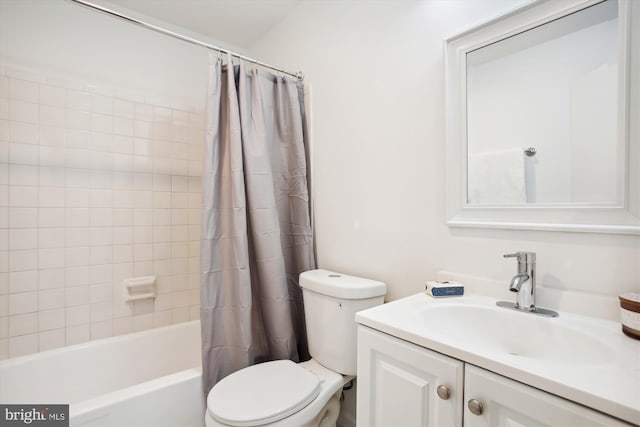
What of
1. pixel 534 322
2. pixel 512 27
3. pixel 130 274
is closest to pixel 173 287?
pixel 130 274

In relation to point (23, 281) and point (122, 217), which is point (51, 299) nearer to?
point (23, 281)

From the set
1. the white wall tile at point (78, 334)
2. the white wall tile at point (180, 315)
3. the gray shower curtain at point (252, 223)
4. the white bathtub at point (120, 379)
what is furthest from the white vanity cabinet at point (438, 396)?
the white wall tile at point (78, 334)

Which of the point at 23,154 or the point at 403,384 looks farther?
the point at 23,154

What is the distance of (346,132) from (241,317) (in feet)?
3.46

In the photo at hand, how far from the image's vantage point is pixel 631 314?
71 cm

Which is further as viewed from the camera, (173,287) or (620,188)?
(173,287)

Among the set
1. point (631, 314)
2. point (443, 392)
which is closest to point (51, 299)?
point (443, 392)

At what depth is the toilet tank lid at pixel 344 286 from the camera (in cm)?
129

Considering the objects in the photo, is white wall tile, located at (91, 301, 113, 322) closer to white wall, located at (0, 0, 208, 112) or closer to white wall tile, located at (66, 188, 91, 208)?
white wall tile, located at (66, 188, 91, 208)

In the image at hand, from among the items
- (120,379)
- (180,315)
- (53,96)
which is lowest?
(120,379)

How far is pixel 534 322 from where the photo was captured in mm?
862

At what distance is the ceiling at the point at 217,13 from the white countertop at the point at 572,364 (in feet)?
6.30

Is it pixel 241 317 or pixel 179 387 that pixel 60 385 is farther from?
pixel 241 317
